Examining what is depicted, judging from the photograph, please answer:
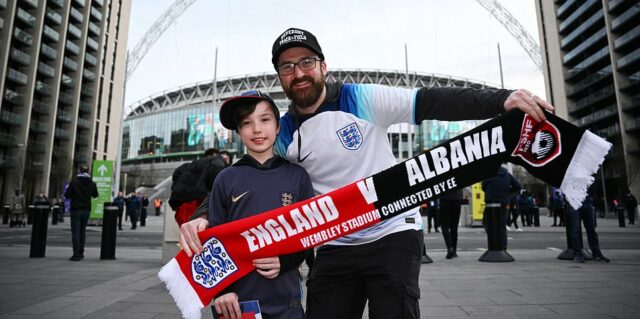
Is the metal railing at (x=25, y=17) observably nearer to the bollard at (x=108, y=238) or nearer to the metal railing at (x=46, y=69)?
the metal railing at (x=46, y=69)

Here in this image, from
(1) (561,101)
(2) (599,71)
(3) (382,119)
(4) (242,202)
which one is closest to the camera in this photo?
(4) (242,202)

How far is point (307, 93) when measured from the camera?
6.59 feet

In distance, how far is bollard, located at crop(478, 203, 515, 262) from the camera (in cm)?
691

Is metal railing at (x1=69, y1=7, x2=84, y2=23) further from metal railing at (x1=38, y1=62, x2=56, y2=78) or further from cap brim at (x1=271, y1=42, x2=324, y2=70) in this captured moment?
cap brim at (x1=271, y1=42, x2=324, y2=70)

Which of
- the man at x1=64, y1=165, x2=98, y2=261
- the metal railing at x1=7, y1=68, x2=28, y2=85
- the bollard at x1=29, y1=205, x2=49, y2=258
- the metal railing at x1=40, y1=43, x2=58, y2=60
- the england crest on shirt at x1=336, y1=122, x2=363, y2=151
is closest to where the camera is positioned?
the england crest on shirt at x1=336, y1=122, x2=363, y2=151

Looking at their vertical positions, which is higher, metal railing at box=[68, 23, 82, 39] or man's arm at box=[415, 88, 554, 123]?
metal railing at box=[68, 23, 82, 39]

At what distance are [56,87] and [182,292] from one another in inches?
2342

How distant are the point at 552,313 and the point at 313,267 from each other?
2621 millimetres

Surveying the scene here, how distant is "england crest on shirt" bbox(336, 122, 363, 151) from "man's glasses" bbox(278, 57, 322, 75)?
359 mm

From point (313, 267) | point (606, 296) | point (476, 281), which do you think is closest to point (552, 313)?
point (606, 296)

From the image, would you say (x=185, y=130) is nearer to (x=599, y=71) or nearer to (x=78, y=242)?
(x=599, y=71)

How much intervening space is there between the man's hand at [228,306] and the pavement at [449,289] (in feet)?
7.41

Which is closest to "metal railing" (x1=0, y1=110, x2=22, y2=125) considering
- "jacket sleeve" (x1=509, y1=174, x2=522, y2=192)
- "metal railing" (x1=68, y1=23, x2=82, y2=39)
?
"metal railing" (x1=68, y1=23, x2=82, y2=39)

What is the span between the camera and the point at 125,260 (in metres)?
7.52
